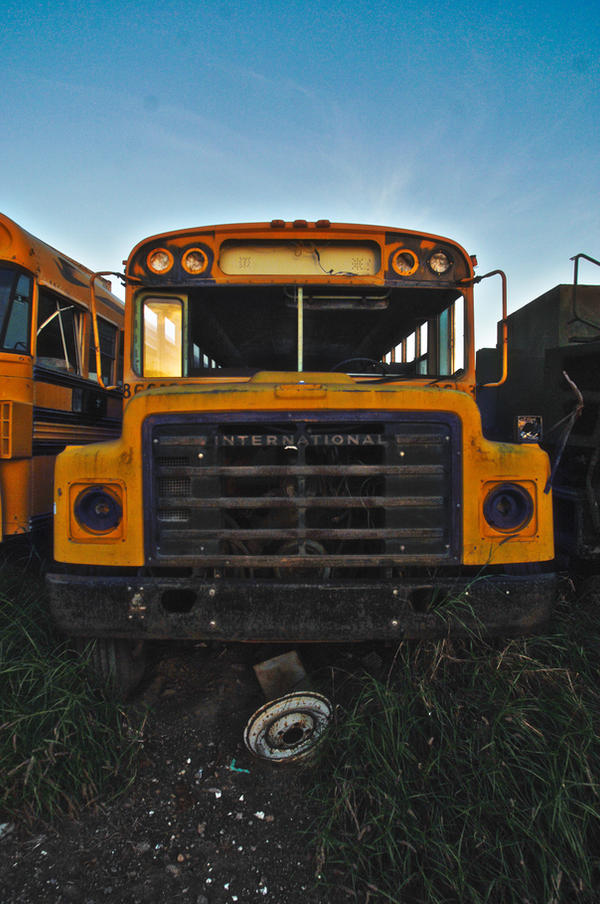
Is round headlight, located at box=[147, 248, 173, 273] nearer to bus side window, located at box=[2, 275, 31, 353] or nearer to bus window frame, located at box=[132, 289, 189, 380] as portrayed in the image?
bus window frame, located at box=[132, 289, 189, 380]

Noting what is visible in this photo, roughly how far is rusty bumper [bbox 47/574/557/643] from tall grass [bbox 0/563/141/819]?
0.39 m

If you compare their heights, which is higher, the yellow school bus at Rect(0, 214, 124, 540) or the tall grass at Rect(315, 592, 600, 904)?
the yellow school bus at Rect(0, 214, 124, 540)

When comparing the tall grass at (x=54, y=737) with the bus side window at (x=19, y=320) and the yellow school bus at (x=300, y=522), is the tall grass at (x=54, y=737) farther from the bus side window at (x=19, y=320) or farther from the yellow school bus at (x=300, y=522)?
the bus side window at (x=19, y=320)

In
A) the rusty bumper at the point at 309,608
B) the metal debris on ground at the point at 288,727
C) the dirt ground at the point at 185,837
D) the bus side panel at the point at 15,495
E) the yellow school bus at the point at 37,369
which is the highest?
the yellow school bus at the point at 37,369

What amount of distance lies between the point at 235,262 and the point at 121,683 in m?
2.36

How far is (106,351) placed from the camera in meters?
4.88

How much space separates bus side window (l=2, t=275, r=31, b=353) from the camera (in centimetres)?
349

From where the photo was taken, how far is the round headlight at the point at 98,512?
2.07m

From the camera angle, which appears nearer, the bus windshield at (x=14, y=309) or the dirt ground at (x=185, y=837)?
the dirt ground at (x=185, y=837)

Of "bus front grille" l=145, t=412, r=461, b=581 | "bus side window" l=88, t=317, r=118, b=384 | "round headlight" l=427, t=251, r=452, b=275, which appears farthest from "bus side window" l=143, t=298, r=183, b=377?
"bus side window" l=88, t=317, r=118, b=384

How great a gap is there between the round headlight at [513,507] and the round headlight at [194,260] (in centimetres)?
200

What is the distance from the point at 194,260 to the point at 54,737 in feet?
8.12

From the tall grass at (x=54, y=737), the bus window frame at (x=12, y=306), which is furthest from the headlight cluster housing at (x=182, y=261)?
the tall grass at (x=54, y=737)

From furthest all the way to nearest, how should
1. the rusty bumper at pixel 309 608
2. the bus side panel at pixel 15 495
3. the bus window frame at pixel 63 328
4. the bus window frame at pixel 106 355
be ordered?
1. the bus window frame at pixel 106 355
2. the bus window frame at pixel 63 328
3. the bus side panel at pixel 15 495
4. the rusty bumper at pixel 309 608
